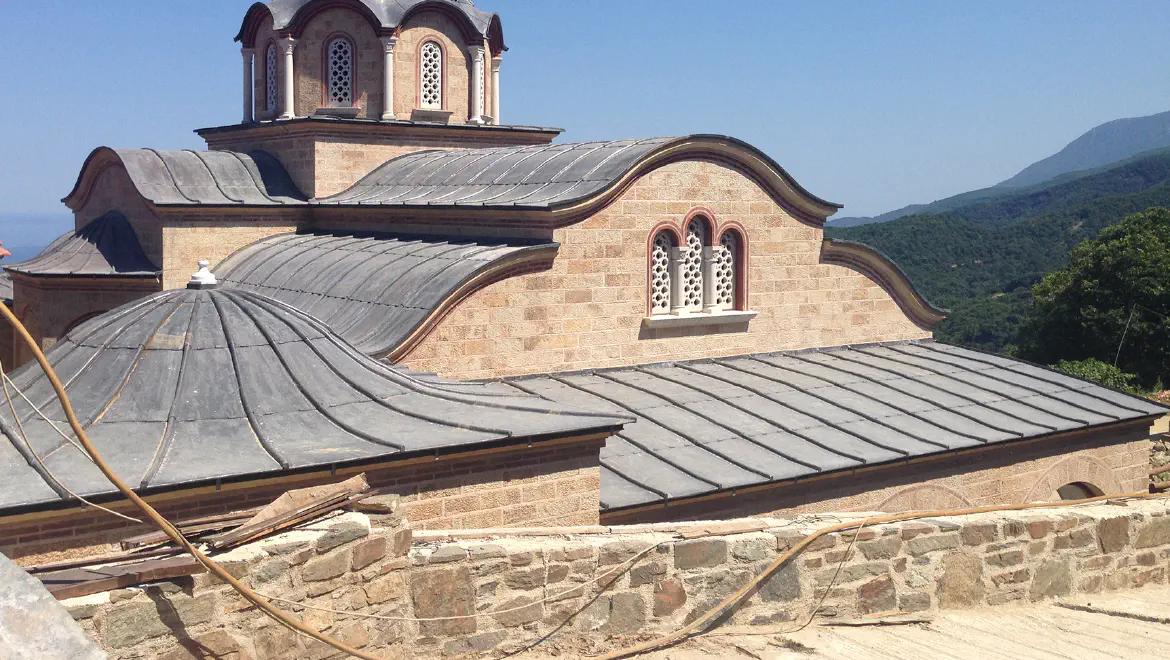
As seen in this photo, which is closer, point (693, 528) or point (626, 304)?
point (693, 528)

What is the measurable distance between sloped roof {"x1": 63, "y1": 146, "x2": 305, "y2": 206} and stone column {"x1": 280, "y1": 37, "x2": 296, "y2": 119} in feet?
2.68

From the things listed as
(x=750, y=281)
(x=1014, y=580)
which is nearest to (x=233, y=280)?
(x=750, y=281)

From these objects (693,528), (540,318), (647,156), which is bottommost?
(693,528)

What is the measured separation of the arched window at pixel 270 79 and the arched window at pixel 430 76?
7.44 feet

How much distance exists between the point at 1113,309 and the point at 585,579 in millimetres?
23638

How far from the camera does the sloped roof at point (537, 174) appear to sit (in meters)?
12.5

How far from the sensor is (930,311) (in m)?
15.3

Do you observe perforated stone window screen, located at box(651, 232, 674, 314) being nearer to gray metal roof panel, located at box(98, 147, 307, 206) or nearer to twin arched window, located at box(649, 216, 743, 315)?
twin arched window, located at box(649, 216, 743, 315)

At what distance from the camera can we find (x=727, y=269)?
43.9 ft

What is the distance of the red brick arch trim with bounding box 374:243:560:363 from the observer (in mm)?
10828

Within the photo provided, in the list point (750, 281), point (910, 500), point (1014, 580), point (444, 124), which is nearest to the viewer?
point (1014, 580)

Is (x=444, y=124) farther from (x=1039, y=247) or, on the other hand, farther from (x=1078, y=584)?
(x=1039, y=247)

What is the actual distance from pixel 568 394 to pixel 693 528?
5.62m

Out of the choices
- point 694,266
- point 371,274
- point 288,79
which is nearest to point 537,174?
point 694,266
